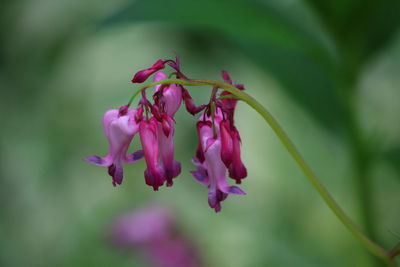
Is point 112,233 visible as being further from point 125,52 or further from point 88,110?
point 125,52

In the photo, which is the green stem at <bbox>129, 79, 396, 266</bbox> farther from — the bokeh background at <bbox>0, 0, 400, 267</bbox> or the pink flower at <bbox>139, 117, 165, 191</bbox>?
the bokeh background at <bbox>0, 0, 400, 267</bbox>

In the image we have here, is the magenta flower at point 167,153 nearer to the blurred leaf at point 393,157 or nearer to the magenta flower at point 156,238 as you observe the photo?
the blurred leaf at point 393,157

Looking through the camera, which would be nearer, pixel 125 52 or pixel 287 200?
pixel 287 200

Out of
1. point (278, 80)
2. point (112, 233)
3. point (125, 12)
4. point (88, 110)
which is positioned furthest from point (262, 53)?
point (88, 110)

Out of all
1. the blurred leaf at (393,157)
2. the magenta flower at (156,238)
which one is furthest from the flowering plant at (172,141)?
the magenta flower at (156,238)

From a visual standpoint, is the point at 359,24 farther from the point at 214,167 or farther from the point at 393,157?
the point at 214,167

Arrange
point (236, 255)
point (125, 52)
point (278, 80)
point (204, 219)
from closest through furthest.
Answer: point (278, 80), point (236, 255), point (204, 219), point (125, 52)

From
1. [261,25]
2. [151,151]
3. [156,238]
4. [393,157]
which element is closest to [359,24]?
[261,25]
